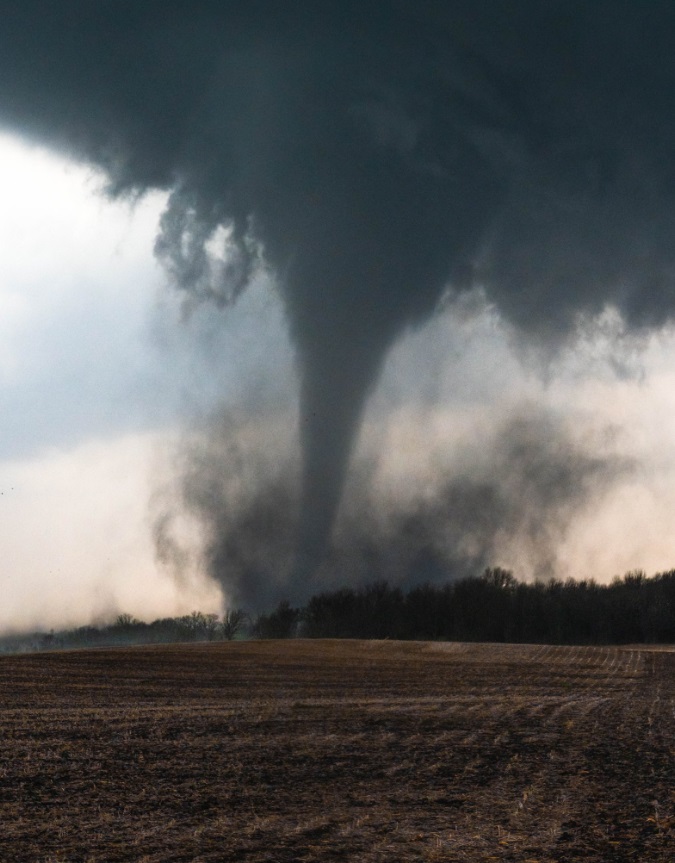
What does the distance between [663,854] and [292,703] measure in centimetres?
2062

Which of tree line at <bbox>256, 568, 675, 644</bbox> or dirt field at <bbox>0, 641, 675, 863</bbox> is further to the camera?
tree line at <bbox>256, 568, 675, 644</bbox>

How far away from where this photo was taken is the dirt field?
42.6 ft

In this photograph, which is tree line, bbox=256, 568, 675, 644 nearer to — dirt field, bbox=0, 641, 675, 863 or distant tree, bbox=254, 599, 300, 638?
distant tree, bbox=254, 599, 300, 638

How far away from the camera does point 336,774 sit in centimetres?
1825

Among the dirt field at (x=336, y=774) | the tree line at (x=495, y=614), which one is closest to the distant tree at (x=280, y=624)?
the tree line at (x=495, y=614)

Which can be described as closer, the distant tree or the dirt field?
the dirt field

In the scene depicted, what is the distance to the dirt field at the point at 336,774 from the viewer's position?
1299 cm

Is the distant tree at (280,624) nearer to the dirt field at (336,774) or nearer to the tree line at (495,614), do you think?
the tree line at (495,614)

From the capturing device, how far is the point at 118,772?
1820 centimetres

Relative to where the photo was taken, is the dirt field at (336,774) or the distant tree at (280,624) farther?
the distant tree at (280,624)

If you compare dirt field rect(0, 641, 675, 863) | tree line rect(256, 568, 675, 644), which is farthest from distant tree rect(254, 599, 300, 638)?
dirt field rect(0, 641, 675, 863)

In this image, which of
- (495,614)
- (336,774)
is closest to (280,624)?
(495,614)

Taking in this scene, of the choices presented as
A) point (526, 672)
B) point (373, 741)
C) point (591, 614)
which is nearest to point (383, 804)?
point (373, 741)

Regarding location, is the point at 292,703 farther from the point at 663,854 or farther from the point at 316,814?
the point at 663,854
